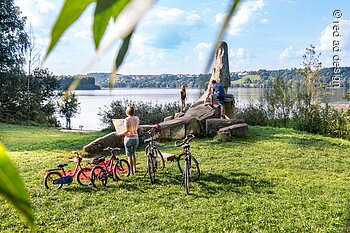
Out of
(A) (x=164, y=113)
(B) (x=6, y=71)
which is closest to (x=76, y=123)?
(B) (x=6, y=71)

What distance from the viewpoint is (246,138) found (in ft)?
31.9

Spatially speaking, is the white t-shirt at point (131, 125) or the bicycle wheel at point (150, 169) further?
the bicycle wheel at point (150, 169)

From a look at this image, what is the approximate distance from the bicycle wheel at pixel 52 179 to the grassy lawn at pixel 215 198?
4.2 inches

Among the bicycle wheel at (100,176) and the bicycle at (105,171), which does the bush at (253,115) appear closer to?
the bicycle at (105,171)

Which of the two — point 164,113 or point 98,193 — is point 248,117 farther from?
point 98,193

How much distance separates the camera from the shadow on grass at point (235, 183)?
18.5 feet

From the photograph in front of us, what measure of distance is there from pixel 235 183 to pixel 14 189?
Result: 607 centimetres

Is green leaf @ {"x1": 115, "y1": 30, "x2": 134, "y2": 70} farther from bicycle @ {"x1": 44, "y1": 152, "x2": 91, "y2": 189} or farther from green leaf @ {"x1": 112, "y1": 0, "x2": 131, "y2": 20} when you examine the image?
bicycle @ {"x1": 44, "y1": 152, "x2": 91, "y2": 189}

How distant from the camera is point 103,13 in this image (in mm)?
111

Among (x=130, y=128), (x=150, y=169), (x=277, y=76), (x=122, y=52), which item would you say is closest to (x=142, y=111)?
(x=150, y=169)

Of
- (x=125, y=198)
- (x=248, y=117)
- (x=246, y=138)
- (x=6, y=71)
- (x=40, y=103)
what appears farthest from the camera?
(x=40, y=103)

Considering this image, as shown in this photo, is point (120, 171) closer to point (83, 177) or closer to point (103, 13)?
point (83, 177)

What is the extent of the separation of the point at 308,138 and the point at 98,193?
652 centimetres

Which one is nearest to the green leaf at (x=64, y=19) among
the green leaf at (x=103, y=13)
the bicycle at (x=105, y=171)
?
the green leaf at (x=103, y=13)
